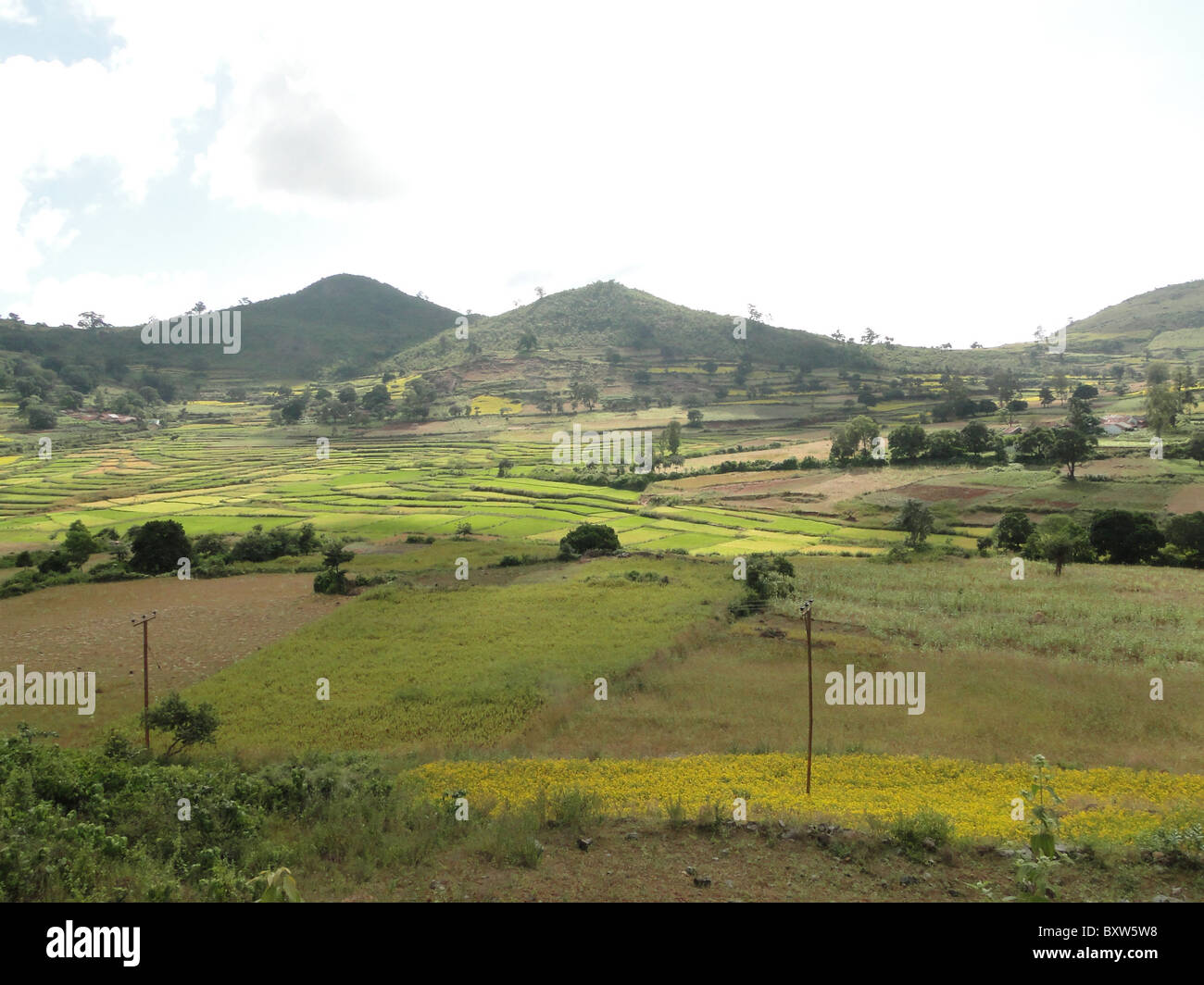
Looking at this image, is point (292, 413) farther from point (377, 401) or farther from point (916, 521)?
point (916, 521)

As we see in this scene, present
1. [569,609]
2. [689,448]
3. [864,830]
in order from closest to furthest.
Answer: [864,830], [569,609], [689,448]

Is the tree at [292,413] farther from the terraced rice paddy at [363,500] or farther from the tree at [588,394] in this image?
the tree at [588,394]

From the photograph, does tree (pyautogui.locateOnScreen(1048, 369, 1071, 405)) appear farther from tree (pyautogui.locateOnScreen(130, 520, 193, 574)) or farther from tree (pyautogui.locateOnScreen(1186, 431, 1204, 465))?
tree (pyautogui.locateOnScreen(130, 520, 193, 574))

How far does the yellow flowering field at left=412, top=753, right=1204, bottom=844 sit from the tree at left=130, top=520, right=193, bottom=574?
101 feet

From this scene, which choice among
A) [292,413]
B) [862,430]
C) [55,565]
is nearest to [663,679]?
[55,565]

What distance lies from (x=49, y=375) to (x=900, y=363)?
166584 mm

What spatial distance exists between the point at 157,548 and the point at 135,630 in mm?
12171

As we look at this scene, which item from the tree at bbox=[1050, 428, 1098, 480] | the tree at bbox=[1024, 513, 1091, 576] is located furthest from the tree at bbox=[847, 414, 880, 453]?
the tree at bbox=[1024, 513, 1091, 576]

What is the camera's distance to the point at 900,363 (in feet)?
506

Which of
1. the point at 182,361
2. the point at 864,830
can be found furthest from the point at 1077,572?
the point at 182,361

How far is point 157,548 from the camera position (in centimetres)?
4038

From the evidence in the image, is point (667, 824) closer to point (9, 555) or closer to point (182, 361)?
point (9, 555)

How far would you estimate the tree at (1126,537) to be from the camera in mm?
43094
